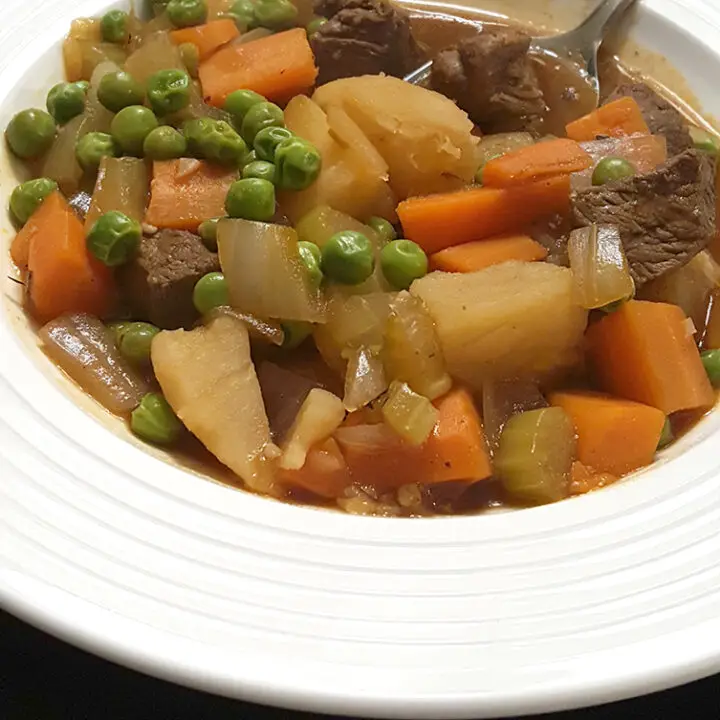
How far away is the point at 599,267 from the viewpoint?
2.75 m

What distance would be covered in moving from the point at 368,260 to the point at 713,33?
2.43 m

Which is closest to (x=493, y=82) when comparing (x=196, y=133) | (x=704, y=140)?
(x=704, y=140)

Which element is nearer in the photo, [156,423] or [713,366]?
[156,423]

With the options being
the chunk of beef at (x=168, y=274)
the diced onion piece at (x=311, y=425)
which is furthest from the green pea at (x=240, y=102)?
the diced onion piece at (x=311, y=425)

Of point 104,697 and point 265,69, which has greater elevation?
point 265,69

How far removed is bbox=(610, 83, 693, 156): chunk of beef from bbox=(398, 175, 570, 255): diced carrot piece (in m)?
0.92

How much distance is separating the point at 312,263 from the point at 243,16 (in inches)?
68.7

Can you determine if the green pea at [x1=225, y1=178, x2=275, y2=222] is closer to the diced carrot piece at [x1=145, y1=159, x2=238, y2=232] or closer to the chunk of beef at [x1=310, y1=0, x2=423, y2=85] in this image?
the diced carrot piece at [x1=145, y1=159, x2=238, y2=232]

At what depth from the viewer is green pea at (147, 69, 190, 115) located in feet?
10.6

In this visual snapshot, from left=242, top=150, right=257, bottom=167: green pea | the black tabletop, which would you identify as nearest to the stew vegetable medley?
left=242, top=150, right=257, bottom=167: green pea

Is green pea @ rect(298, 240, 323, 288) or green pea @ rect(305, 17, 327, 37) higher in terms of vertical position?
green pea @ rect(305, 17, 327, 37)

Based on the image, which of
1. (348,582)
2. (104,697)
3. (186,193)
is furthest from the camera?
(186,193)

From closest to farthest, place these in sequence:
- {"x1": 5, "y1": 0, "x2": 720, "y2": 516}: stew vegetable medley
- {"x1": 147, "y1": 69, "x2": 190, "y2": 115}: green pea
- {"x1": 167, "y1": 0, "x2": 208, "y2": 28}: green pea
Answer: {"x1": 5, "y1": 0, "x2": 720, "y2": 516}: stew vegetable medley → {"x1": 147, "y1": 69, "x2": 190, "y2": 115}: green pea → {"x1": 167, "y1": 0, "x2": 208, "y2": 28}: green pea

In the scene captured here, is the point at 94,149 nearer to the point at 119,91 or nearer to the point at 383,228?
the point at 119,91
